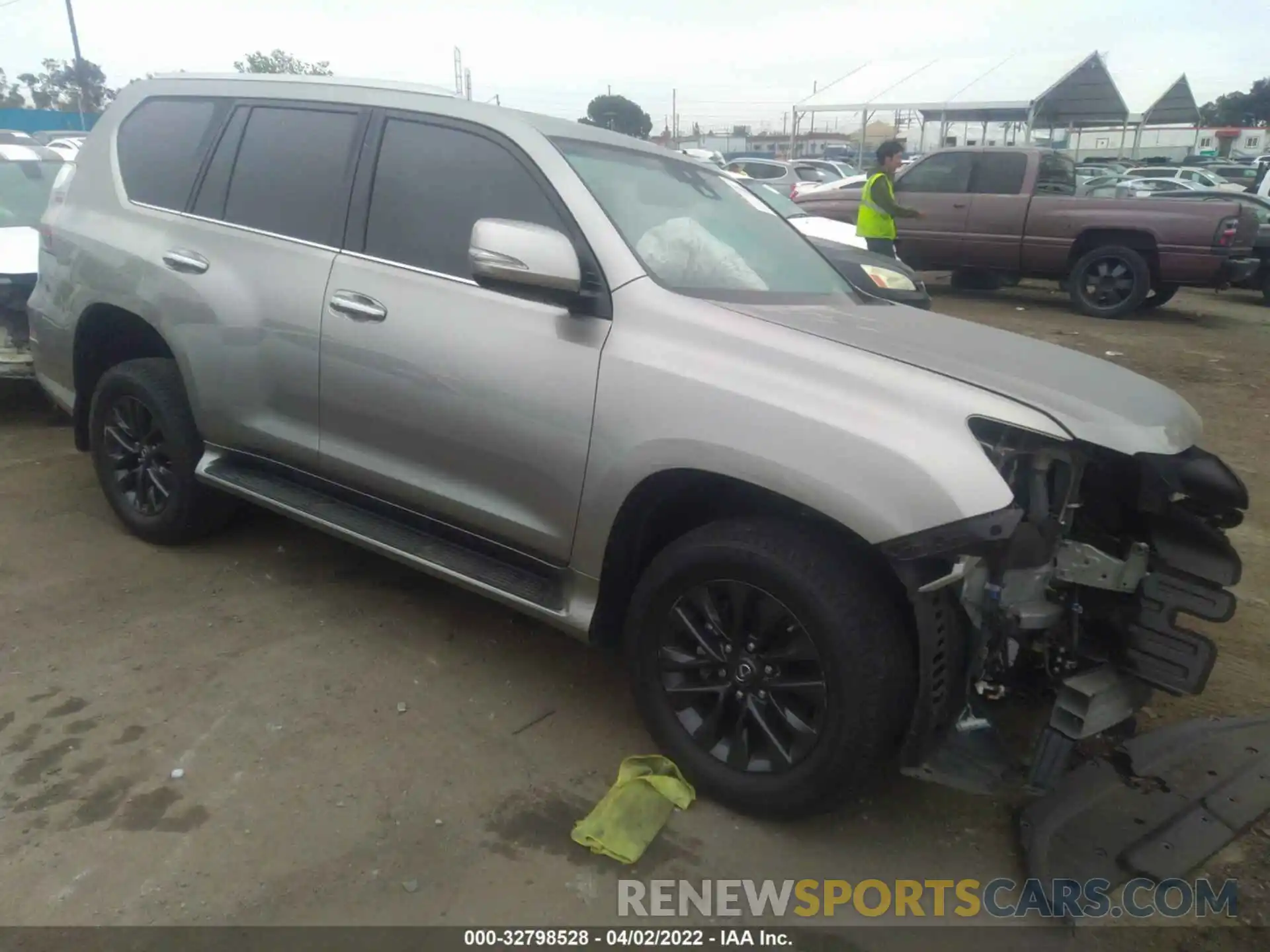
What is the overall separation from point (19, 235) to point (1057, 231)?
1014 centimetres

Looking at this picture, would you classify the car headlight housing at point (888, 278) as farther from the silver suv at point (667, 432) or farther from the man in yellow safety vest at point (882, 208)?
the silver suv at point (667, 432)

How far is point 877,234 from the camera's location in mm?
8867

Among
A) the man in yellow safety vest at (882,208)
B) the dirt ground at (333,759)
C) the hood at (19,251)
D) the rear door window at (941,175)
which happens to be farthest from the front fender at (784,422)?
the rear door window at (941,175)

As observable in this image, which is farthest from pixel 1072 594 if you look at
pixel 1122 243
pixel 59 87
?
pixel 59 87

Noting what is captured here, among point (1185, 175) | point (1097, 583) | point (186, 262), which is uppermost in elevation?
point (186, 262)

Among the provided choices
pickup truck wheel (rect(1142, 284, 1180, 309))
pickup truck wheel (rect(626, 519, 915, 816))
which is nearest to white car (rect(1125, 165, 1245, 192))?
pickup truck wheel (rect(1142, 284, 1180, 309))

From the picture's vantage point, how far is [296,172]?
353 cm

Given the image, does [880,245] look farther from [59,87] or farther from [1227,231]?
[59,87]

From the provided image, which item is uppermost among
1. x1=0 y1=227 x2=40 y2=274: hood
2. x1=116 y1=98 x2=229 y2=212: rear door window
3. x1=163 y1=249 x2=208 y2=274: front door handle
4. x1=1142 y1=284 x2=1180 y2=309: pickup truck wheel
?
x1=116 y1=98 x2=229 y2=212: rear door window

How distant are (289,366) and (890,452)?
216 cm

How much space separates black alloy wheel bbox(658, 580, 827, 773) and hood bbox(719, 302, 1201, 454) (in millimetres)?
749

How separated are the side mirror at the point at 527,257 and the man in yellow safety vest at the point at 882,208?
265 inches

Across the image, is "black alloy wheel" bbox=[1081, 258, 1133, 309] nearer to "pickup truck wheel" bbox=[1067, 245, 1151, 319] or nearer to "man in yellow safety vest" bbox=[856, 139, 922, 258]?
"pickup truck wheel" bbox=[1067, 245, 1151, 319]

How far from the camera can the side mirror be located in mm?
2635
